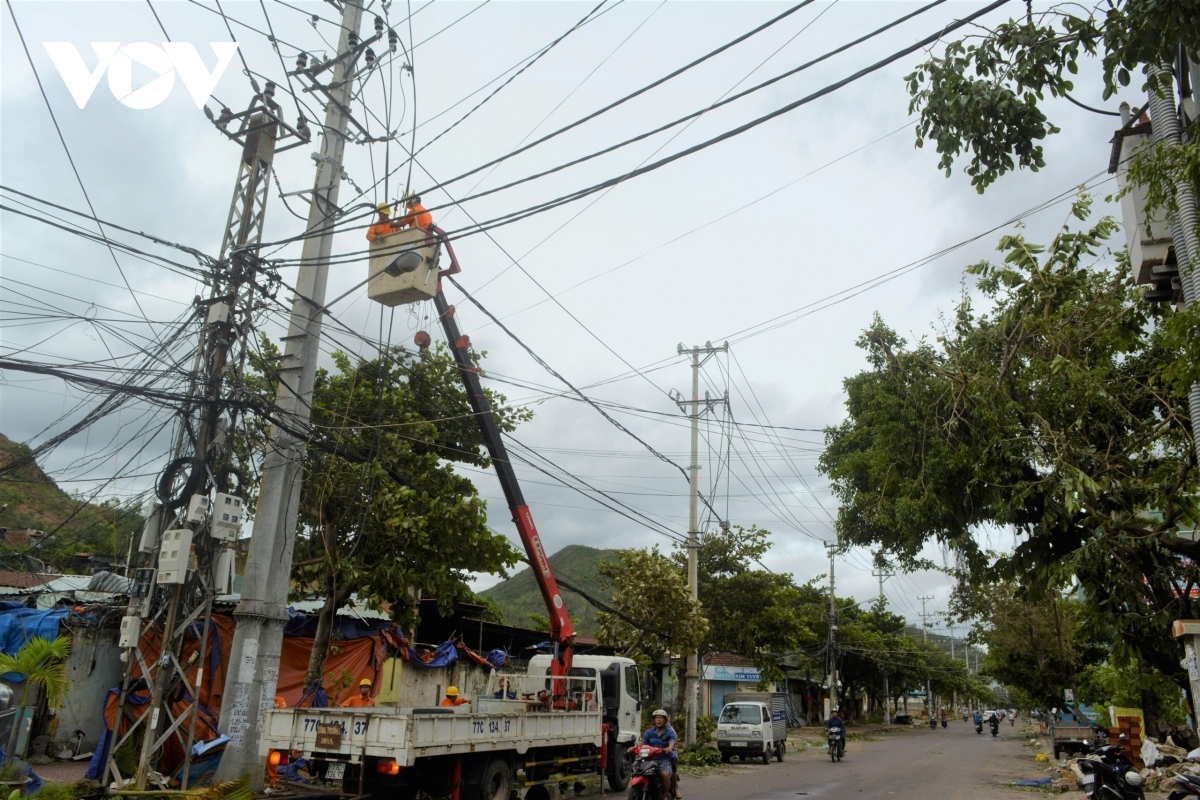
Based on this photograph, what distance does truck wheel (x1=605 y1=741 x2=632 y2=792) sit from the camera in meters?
16.1

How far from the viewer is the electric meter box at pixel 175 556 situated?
1168cm

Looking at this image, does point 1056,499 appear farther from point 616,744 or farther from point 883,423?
point 616,744

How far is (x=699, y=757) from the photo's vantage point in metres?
23.8

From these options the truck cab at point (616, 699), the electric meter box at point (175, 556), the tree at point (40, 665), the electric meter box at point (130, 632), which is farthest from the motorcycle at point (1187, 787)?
the tree at point (40, 665)

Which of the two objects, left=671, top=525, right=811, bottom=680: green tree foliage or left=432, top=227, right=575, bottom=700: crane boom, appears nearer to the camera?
left=432, top=227, right=575, bottom=700: crane boom

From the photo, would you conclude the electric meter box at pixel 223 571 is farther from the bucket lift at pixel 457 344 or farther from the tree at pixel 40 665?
the bucket lift at pixel 457 344

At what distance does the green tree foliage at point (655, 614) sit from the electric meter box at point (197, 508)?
14.9 m

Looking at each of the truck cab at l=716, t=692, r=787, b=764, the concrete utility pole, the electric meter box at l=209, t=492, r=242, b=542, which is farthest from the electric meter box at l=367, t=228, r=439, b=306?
the truck cab at l=716, t=692, r=787, b=764

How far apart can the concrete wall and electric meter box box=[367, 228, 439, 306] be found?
31.7ft

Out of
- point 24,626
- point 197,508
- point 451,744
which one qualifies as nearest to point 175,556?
point 197,508

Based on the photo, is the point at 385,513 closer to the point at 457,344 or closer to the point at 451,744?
the point at 457,344

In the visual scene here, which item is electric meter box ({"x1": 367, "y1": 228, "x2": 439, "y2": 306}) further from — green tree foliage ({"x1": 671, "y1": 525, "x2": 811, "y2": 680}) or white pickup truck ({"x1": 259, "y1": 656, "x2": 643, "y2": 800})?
green tree foliage ({"x1": 671, "y1": 525, "x2": 811, "y2": 680})

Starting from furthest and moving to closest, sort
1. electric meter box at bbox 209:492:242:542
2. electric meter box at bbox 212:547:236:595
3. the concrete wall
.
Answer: the concrete wall
electric meter box at bbox 212:547:236:595
electric meter box at bbox 209:492:242:542

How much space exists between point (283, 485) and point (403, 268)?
4.07 metres
